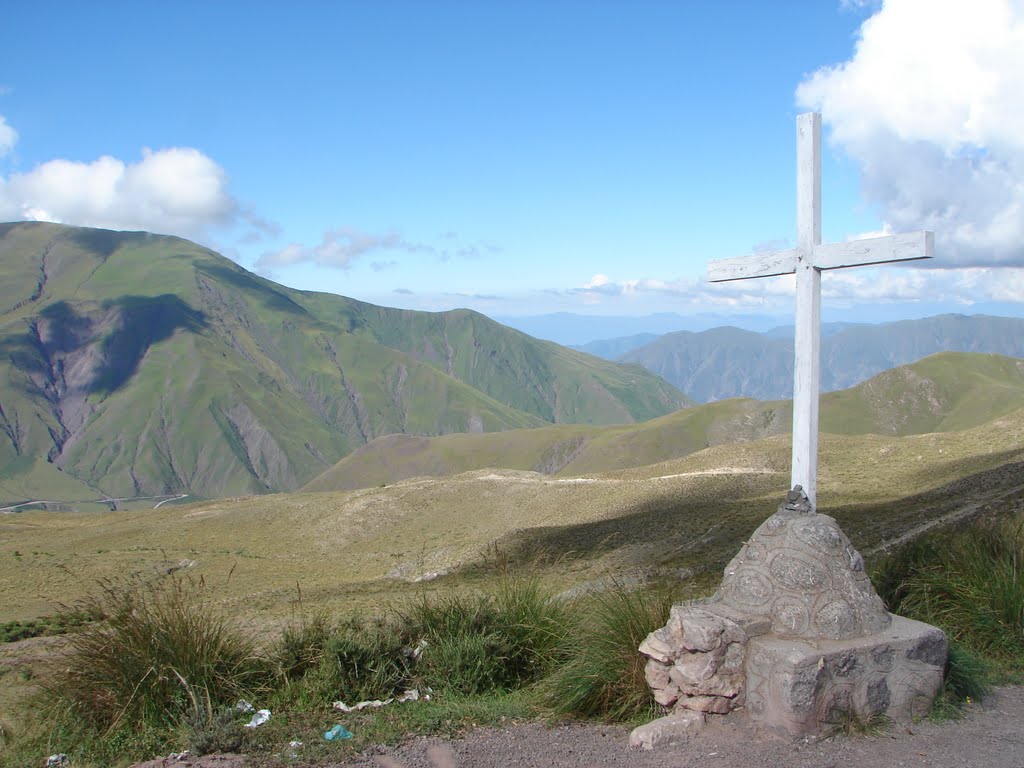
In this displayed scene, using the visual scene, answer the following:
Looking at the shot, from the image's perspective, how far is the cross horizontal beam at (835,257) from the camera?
6617 mm

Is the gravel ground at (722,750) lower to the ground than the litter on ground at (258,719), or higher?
higher

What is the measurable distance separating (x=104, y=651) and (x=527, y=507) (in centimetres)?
2846

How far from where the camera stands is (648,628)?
21.3ft

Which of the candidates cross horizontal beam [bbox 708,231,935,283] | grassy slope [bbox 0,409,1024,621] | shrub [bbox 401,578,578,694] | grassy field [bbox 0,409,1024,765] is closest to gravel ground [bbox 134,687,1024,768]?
grassy field [bbox 0,409,1024,765]

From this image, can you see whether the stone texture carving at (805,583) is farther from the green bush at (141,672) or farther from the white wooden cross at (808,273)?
the green bush at (141,672)

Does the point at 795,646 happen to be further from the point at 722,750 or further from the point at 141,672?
the point at 141,672

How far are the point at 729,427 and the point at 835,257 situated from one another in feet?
388

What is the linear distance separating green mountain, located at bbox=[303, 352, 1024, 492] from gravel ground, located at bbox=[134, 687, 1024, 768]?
94.4 metres

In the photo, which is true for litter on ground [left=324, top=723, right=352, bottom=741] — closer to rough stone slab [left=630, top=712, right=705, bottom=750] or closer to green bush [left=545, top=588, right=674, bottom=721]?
green bush [left=545, top=588, right=674, bottom=721]

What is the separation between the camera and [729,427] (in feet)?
397

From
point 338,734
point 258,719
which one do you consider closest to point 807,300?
point 338,734

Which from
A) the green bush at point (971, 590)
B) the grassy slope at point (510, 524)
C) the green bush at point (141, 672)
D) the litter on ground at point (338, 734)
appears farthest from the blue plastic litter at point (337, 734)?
the grassy slope at point (510, 524)

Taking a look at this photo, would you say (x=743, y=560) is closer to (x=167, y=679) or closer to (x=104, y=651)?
(x=167, y=679)

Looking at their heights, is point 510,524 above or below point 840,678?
below
